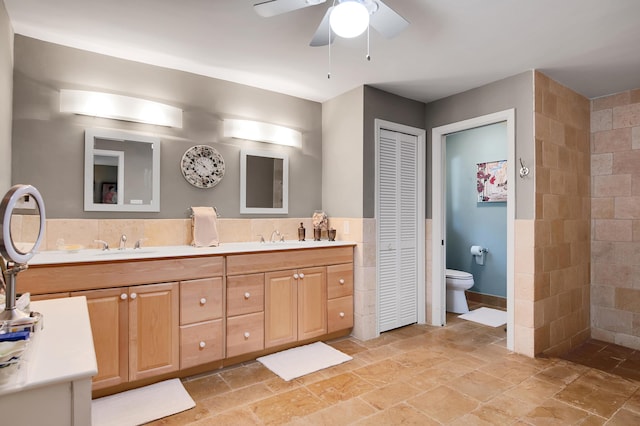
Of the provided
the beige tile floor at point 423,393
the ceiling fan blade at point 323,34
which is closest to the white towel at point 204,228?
the beige tile floor at point 423,393

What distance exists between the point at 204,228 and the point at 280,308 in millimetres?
942

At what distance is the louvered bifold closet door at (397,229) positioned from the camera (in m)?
3.55

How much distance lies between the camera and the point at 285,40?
2.50 meters

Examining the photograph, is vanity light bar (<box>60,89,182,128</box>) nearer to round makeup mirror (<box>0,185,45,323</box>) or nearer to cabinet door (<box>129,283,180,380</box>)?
cabinet door (<box>129,283,180,380</box>)

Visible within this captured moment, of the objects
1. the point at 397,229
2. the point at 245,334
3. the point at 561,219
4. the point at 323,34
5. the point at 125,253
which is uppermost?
the point at 323,34

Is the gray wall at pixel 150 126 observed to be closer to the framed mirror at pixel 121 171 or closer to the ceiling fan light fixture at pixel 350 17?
the framed mirror at pixel 121 171

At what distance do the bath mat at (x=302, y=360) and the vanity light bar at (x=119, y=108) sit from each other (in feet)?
7.04

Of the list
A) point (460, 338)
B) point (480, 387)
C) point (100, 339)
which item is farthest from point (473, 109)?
point (100, 339)

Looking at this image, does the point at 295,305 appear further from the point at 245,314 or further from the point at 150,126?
the point at 150,126

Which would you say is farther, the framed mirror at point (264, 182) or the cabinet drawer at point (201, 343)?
the framed mirror at point (264, 182)

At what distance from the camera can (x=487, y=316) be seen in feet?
13.5

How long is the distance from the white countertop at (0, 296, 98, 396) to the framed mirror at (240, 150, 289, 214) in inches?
81.3

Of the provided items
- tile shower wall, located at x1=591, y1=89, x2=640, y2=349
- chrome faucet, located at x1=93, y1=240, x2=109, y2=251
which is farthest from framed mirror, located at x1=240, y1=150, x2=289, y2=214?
tile shower wall, located at x1=591, y1=89, x2=640, y2=349

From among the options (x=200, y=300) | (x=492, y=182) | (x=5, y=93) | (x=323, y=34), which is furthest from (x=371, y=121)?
(x=5, y=93)
